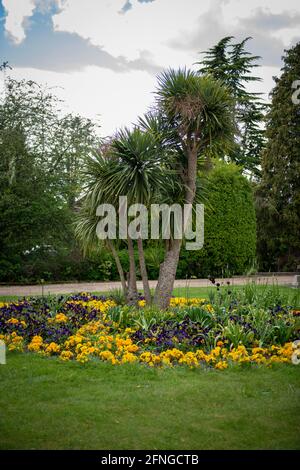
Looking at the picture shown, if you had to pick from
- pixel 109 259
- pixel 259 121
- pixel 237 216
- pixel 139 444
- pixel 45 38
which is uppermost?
pixel 259 121

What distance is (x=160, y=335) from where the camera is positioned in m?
6.55

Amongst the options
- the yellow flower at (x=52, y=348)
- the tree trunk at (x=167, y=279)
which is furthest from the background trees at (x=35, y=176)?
the yellow flower at (x=52, y=348)

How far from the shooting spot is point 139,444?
360 centimetres

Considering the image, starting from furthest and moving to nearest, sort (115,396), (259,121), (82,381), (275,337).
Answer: (259,121) → (275,337) → (82,381) → (115,396)

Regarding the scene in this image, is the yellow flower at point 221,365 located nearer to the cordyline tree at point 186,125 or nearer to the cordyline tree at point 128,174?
the cordyline tree at point 186,125

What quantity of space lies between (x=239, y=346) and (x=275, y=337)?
94 centimetres

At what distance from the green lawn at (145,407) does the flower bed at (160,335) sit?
11.3 inches

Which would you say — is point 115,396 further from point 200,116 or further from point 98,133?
point 98,133

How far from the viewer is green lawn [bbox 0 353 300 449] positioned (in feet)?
12.1

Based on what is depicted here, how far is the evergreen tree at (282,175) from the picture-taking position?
23.1m

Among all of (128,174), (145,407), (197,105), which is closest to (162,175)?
(128,174)

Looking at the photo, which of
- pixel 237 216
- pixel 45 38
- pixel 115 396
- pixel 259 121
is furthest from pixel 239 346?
→ pixel 259 121

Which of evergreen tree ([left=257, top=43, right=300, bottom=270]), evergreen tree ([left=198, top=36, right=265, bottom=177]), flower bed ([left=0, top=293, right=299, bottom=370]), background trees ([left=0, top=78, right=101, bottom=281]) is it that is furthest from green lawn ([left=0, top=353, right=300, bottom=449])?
evergreen tree ([left=198, top=36, right=265, bottom=177])

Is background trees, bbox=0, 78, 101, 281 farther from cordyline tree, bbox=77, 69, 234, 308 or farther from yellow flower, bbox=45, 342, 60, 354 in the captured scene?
yellow flower, bbox=45, 342, 60, 354
